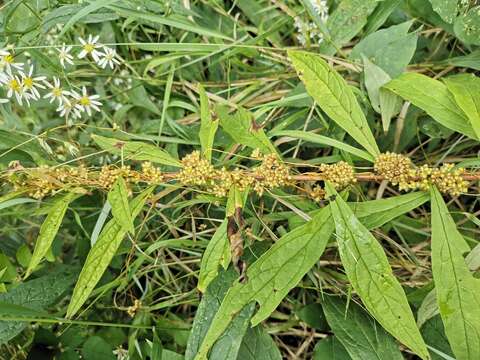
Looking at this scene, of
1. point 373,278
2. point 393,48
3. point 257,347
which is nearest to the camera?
point 373,278

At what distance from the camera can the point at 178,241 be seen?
1.62 m

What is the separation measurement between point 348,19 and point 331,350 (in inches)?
42.5

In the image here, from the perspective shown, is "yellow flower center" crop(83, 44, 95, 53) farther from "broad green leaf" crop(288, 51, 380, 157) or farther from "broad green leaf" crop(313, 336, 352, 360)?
"broad green leaf" crop(313, 336, 352, 360)

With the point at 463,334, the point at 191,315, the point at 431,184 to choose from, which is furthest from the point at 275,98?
the point at 463,334

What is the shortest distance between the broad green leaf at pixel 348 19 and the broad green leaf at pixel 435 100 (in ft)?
1.10

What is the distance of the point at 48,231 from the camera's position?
1434mm

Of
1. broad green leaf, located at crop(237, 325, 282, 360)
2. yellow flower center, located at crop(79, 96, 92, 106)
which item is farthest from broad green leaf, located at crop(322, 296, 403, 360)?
yellow flower center, located at crop(79, 96, 92, 106)

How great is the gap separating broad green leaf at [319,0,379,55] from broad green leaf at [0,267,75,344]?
48.1 inches

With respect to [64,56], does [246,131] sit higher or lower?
lower

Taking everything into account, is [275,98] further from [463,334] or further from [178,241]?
[463,334]

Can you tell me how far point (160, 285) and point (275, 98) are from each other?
31.9 inches

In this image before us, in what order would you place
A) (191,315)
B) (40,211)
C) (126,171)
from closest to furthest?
(126,171)
(40,211)
(191,315)

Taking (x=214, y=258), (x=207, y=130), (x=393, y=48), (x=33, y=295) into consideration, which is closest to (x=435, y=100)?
(x=393, y=48)

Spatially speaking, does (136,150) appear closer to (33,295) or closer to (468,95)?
(33,295)
